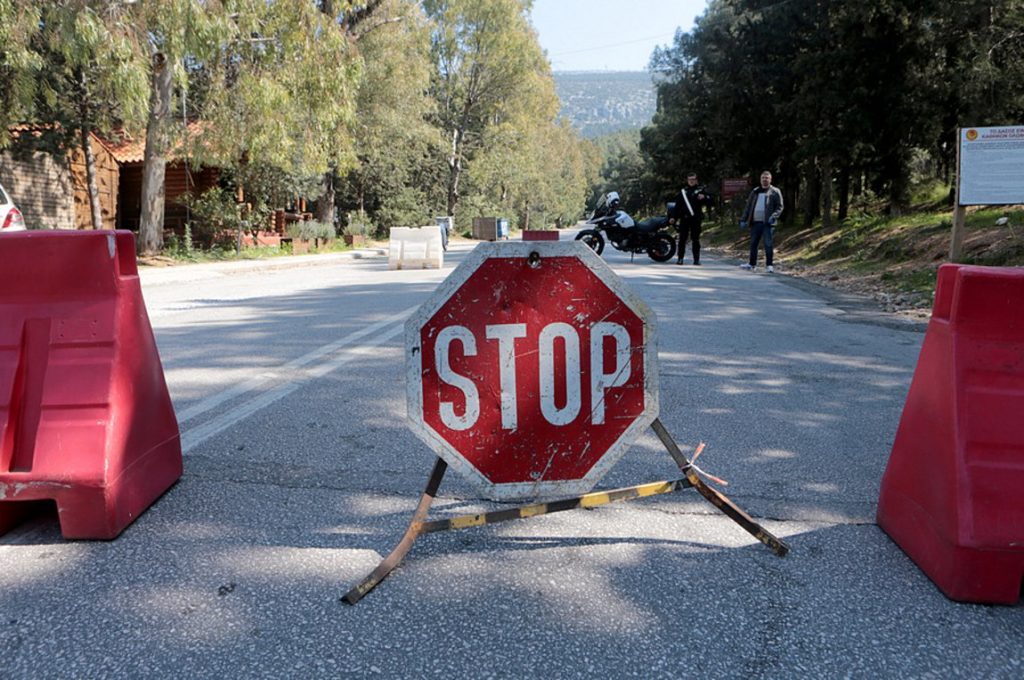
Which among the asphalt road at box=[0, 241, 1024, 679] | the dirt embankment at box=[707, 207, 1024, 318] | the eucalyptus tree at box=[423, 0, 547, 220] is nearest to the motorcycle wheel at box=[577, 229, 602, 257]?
the dirt embankment at box=[707, 207, 1024, 318]

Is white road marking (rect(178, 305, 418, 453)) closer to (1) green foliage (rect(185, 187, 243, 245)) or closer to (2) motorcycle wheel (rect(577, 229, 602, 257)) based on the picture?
(2) motorcycle wheel (rect(577, 229, 602, 257))

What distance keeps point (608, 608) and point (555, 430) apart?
2.39ft

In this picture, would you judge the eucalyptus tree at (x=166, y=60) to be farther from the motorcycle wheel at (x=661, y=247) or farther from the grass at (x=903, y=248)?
the grass at (x=903, y=248)

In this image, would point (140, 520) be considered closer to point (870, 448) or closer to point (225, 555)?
point (225, 555)

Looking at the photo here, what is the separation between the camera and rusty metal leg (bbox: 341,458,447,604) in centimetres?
274

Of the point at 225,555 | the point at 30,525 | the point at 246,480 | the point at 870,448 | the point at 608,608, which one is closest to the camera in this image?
the point at 608,608

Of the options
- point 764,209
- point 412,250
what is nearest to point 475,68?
point 412,250

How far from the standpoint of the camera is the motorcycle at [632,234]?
19344 mm

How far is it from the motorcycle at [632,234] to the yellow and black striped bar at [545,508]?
16.4m

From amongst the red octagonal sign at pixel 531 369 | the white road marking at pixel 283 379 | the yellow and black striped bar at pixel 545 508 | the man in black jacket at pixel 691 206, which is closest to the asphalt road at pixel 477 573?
the white road marking at pixel 283 379

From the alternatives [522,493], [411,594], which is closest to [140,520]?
[411,594]

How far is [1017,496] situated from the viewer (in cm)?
280

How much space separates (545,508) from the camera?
312 cm

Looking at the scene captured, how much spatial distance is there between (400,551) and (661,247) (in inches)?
684
